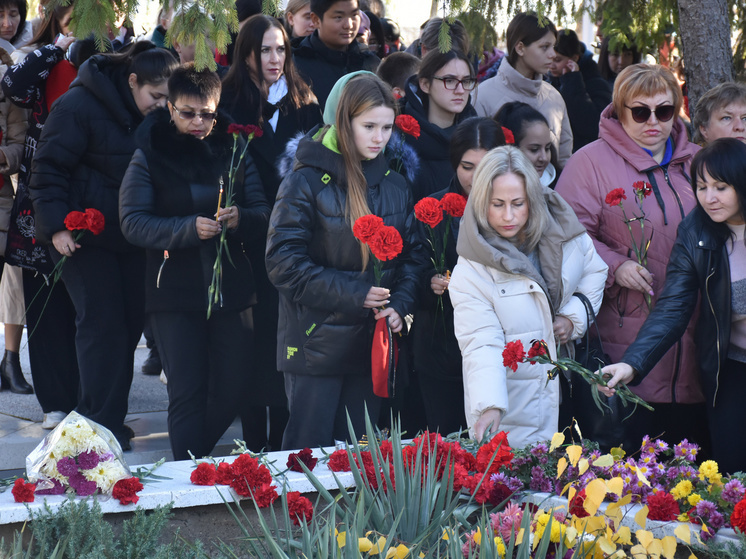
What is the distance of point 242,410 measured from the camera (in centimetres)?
491

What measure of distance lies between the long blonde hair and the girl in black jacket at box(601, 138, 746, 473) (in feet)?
4.15

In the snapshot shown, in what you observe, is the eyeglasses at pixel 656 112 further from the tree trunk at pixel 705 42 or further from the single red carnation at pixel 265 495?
the single red carnation at pixel 265 495

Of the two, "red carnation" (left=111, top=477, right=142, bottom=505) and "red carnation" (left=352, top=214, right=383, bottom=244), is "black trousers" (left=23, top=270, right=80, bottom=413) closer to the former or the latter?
"red carnation" (left=352, top=214, right=383, bottom=244)

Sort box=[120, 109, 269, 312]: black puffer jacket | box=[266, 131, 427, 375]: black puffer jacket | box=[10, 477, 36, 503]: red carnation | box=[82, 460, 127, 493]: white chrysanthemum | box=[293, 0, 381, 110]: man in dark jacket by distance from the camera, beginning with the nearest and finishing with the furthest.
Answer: box=[10, 477, 36, 503]: red carnation
box=[82, 460, 127, 493]: white chrysanthemum
box=[266, 131, 427, 375]: black puffer jacket
box=[120, 109, 269, 312]: black puffer jacket
box=[293, 0, 381, 110]: man in dark jacket

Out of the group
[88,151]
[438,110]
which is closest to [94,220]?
[88,151]

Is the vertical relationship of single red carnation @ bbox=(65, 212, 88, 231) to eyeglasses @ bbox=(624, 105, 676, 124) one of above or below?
below

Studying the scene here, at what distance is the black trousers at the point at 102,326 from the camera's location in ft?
16.0

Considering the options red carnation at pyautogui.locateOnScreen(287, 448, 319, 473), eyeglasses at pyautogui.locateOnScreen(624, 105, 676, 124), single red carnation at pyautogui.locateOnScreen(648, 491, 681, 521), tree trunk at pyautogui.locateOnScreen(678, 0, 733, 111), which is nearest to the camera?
single red carnation at pyautogui.locateOnScreen(648, 491, 681, 521)

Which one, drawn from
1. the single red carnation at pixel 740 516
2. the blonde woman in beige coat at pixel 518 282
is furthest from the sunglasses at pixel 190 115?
the single red carnation at pixel 740 516

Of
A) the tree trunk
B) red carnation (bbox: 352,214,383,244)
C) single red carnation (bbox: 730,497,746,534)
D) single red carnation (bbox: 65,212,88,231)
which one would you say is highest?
the tree trunk

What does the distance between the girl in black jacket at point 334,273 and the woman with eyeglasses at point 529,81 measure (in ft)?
5.30

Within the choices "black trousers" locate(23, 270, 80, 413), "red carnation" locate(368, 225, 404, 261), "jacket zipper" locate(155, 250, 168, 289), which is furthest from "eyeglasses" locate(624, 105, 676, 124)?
"black trousers" locate(23, 270, 80, 413)

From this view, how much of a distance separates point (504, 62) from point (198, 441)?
2863mm

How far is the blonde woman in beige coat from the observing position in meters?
3.66
